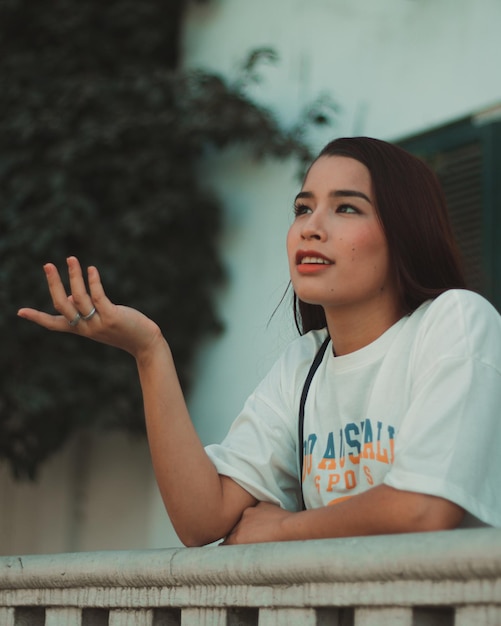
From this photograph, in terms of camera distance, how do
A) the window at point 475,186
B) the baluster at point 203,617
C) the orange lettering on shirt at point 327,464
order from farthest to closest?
the window at point 475,186, the orange lettering on shirt at point 327,464, the baluster at point 203,617

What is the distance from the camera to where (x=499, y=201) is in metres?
4.02

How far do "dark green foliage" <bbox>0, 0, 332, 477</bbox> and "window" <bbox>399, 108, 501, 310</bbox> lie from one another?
0.93 metres

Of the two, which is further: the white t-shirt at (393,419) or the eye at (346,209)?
the eye at (346,209)

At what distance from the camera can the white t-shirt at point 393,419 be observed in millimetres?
1759

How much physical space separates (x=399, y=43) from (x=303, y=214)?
253cm

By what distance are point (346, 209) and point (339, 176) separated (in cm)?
7

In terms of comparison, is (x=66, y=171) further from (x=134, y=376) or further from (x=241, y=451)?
(x=241, y=451)

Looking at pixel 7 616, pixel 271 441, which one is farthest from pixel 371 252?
pixel 7 616

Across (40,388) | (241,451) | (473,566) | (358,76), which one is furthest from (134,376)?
(473,566)

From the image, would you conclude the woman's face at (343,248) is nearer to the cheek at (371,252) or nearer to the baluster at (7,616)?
the cheek at (371,252)

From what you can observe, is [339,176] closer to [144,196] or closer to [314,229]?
[314,229]

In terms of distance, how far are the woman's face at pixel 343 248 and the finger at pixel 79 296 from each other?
39 centimetres

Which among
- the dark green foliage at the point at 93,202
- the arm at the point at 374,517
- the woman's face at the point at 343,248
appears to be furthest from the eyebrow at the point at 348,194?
the dark green foliage at the point at 93,202

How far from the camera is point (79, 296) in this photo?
199 cm
